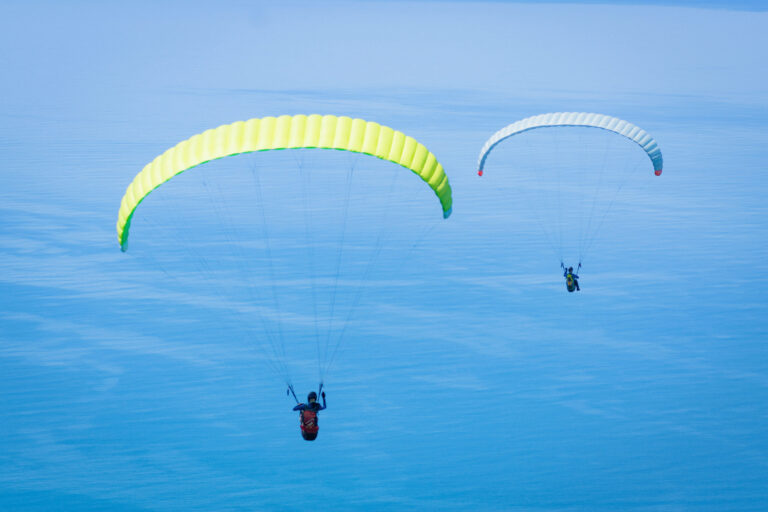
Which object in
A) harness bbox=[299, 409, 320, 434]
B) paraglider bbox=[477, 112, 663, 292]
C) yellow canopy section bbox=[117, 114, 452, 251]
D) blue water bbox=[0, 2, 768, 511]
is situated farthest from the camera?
paraglider bbox=[477, 112, 663, 292]

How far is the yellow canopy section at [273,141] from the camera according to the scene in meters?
20.3

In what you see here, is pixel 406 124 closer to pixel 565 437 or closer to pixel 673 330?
pixel 673 330

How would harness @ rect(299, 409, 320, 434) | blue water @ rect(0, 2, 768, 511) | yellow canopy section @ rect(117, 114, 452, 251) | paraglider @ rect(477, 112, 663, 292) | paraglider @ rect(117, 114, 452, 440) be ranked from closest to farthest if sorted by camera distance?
yellow canopy section @ rect(117, 114, 452, 251) < paraglider @ rect(117, 114, 452, 440) < harness @ rect(299, 409, 320, 434) < blue water @ rect(0, 2, 768, 511) < paraglider @ rect(477, 112, 663, 292)

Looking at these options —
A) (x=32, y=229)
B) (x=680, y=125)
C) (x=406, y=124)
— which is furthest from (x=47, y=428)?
(x=680, y=125)

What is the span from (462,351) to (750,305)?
2963 cm

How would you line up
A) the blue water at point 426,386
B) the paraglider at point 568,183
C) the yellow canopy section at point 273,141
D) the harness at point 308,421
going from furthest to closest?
1. the paraglider at point 568,183
2. the blue water at point 426,386
3. the harness at point 308,421
4. the yellow canopy section at point 273,141

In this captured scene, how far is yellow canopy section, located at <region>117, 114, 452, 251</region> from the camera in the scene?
20.3m

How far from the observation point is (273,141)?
20.2m

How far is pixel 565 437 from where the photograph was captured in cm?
4372

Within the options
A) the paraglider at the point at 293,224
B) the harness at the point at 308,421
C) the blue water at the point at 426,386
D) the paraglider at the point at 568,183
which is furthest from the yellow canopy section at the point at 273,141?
the paraglider at the point at 568,183

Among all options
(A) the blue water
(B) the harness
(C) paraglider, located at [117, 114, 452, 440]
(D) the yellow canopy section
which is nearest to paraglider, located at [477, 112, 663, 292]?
(A) the blue water

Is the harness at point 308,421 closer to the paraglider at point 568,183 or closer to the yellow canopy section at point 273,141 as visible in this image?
the yellow canopy section at point 273,141

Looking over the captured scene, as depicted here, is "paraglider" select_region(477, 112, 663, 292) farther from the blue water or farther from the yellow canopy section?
the yellow canopy section

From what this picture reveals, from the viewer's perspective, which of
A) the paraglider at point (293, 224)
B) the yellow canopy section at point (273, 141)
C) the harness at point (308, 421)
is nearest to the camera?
the yellow canopy section at point (273, 141)
